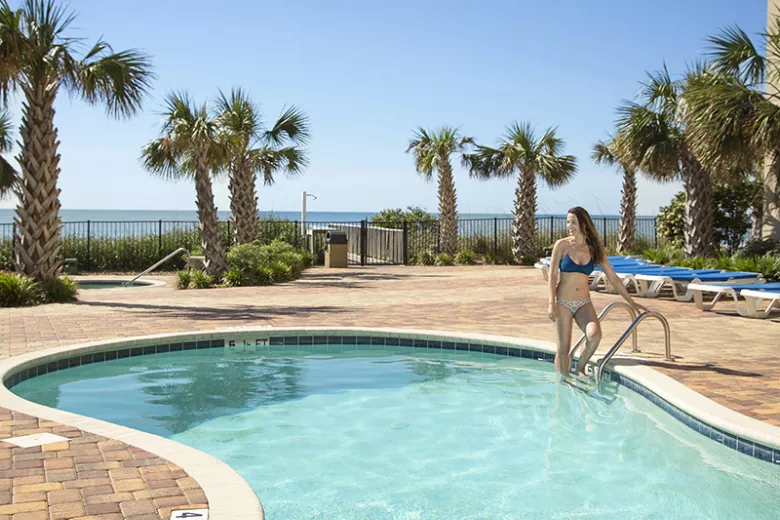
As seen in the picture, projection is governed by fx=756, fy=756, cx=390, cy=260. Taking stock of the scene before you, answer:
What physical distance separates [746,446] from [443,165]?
23.6 meters

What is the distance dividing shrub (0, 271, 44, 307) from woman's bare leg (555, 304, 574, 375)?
33.2ft

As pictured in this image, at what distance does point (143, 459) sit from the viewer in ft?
15.3

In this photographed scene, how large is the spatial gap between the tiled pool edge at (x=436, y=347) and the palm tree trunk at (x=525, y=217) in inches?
723

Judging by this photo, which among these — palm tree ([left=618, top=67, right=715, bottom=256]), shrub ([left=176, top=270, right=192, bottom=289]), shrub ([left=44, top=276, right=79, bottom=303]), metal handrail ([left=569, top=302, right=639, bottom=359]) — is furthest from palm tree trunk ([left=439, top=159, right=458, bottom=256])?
metal handrail ([left=569, top=302, right=639, bottom=359])

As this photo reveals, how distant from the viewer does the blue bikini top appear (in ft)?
24.0

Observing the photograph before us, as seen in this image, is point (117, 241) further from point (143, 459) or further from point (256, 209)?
point (143, 459)

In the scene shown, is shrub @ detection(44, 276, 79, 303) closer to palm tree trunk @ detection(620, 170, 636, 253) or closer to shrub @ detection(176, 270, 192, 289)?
shrub @ detection(176, 270, 192, 289)

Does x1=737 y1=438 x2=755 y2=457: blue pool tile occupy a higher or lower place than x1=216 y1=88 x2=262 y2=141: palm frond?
lower

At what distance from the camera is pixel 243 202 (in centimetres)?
2273

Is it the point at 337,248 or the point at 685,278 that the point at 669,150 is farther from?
the point at 337,248

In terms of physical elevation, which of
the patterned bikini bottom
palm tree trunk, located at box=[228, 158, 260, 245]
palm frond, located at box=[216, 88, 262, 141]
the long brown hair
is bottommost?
the patterned bikini bottom

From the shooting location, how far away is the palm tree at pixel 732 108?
1378 cm

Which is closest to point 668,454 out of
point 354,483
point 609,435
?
point 609,435

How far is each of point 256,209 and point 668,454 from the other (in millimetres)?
18628
